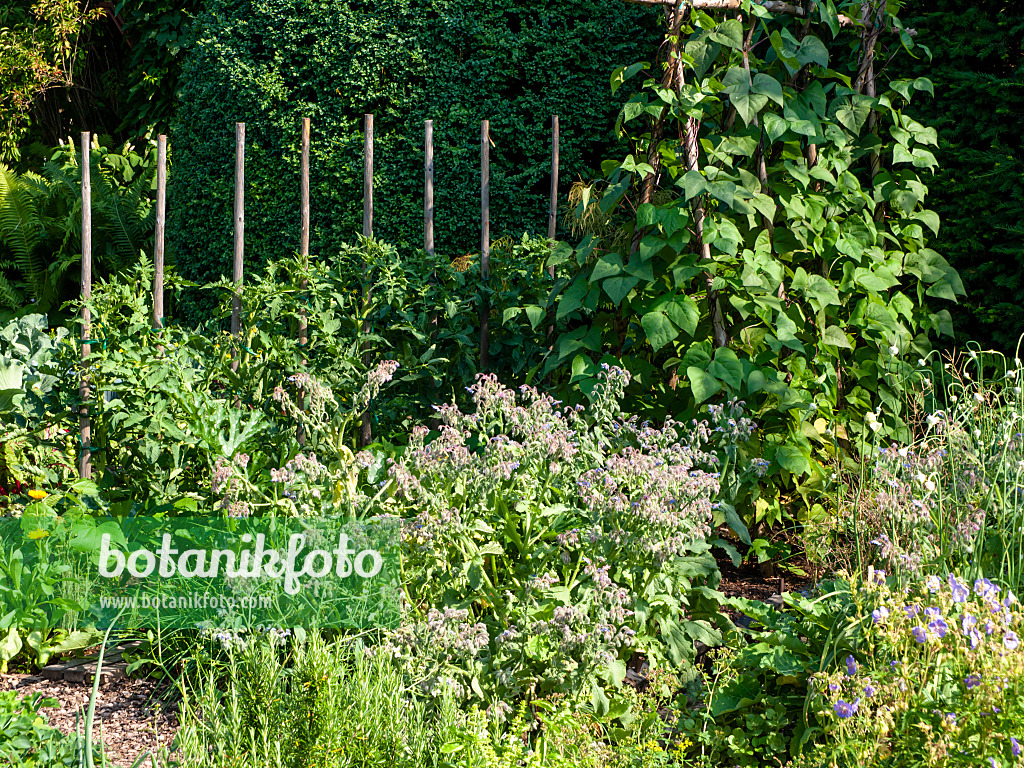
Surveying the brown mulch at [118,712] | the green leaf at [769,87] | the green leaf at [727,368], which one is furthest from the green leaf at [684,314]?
the brown mulch at [118,712]

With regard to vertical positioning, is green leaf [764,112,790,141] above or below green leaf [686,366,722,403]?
above

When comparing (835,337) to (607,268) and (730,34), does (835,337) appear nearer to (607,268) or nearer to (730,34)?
(607,268)

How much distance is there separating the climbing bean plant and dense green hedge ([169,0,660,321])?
7.55 feet

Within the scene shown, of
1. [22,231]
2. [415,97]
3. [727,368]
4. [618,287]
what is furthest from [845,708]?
[22,231]

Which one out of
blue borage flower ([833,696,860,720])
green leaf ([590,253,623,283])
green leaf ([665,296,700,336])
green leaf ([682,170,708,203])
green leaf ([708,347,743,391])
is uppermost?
green leaf ([682,170,708,203])

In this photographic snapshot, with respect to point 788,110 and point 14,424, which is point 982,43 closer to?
point 788,110

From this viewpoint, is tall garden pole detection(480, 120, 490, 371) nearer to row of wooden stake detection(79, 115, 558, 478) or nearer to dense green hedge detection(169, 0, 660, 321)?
row of wooden stake detection(79, 115, 558, 478)

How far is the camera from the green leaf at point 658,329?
11.1 ft

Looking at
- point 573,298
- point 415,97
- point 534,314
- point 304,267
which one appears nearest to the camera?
point 573,298

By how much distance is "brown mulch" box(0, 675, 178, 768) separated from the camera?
7.80ft

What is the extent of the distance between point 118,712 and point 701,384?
2.23m

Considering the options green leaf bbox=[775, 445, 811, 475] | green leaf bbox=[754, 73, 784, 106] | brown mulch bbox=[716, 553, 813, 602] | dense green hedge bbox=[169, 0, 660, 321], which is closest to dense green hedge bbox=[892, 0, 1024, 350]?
green leaf bbox=[754, 73, 784, 106]

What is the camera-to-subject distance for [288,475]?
2.62 meters

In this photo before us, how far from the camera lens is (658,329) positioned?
3395mm
